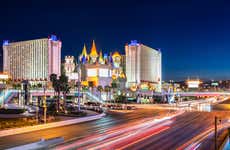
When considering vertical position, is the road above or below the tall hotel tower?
below

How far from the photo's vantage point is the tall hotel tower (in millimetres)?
151375

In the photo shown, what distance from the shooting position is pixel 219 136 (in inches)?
1115

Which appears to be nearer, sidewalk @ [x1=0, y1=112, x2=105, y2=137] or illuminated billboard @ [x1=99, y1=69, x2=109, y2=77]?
sidewalk @ [x1=0, y1=112, x2=105, y2=137]

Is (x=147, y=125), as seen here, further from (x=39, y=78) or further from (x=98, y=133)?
(x=39, y=78)

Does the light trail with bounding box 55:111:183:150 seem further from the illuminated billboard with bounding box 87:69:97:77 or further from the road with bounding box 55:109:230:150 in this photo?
the illuminated billboard with bounding box 87:69:97:77

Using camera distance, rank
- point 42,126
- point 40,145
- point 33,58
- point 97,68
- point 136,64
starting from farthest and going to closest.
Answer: point 136,64 < point 33,58 < point 97,68 < point 42,126 < point 40,145

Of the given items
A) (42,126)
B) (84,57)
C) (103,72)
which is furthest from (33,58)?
(42,126)

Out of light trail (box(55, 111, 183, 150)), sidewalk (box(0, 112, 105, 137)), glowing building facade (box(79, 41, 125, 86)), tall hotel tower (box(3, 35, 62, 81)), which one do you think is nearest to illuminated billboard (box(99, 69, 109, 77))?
glowing building facade (box(79, 41, 125, 86))

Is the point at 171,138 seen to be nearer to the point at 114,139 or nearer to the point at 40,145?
the point at 114,139

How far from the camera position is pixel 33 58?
157875mm

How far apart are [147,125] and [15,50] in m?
146

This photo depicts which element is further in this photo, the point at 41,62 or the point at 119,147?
the point at 41,62

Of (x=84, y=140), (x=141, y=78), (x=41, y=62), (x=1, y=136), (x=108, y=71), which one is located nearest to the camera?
(x=84, y=140)

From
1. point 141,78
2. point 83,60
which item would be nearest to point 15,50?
point 83,60
